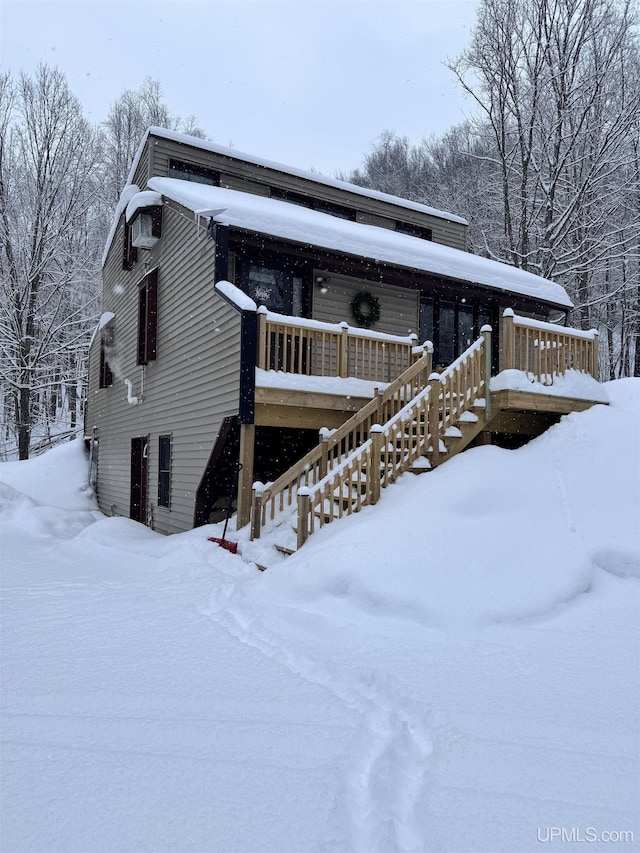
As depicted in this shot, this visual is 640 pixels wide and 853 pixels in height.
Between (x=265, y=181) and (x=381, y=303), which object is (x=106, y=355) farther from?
(x=381, y=303)

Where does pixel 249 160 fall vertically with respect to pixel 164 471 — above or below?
above

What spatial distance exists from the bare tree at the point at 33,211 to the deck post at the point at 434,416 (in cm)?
1714

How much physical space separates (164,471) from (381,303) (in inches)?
239

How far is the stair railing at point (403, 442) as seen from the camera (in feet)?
25.1

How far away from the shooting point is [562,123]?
20.5 m

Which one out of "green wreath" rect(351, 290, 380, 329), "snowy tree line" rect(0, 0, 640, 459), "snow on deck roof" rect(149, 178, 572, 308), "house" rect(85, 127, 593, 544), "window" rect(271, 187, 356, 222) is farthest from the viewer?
"snowy tree line" rect(0, 0, 640, 459)

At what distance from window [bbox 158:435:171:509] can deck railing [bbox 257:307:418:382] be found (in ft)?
11.4

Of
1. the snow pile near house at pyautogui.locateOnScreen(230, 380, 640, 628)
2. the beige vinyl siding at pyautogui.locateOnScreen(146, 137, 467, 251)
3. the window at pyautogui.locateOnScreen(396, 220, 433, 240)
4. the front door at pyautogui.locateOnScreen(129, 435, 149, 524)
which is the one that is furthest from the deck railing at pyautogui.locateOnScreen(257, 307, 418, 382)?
the window at pyautogui.locateOnScreen(396, 220, 433, 240)

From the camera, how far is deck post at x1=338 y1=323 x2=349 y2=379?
962 centimetres

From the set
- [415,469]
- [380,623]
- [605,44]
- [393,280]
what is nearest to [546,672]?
[380,623]

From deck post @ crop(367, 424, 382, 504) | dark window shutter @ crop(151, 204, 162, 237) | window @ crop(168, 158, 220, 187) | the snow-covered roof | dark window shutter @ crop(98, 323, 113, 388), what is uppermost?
window @ crop(168, 158, 220, 187)

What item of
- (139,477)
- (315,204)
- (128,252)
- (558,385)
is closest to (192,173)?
(128,252)

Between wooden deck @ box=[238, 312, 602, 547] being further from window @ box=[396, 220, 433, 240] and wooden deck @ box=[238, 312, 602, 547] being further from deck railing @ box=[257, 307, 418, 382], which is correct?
window @ box=[396, 220, 433, 240]

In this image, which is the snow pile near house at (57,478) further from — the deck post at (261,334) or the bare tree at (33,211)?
the deck post at (261,334)
